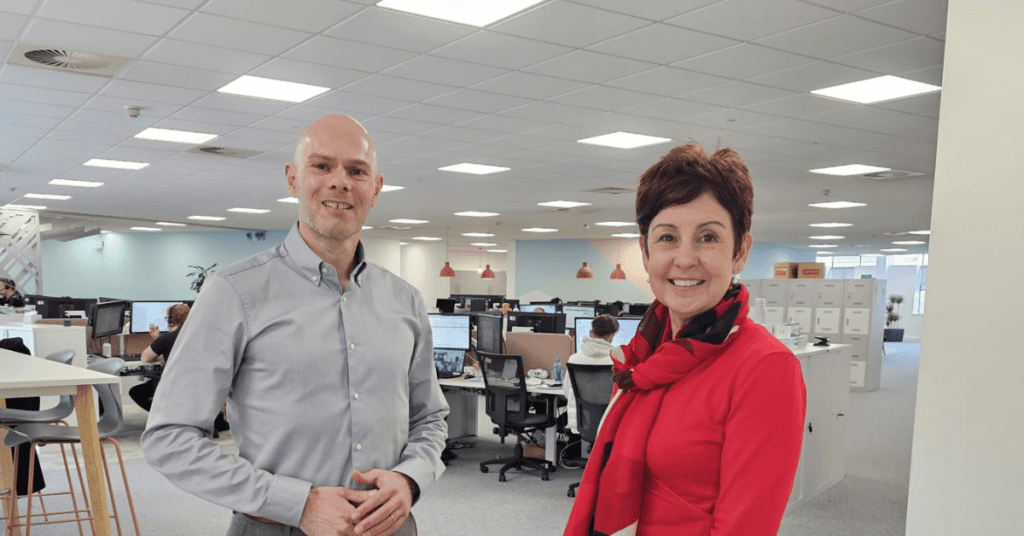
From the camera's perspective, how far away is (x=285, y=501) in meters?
1.48

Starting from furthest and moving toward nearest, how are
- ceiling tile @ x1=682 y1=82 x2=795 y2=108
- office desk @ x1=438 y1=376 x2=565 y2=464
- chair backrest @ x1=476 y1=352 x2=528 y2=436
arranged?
office desk @ x1=438 y1=376 x2=565 y2=464 < chair backrest @ x1=476 y1=352 x2=528 y2=436 < ceiling tile @ x1=682 y1=82 x2=795 y2=108

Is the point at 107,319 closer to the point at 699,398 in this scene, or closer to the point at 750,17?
the point at 750,17

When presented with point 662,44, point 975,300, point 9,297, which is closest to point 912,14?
point 662,44

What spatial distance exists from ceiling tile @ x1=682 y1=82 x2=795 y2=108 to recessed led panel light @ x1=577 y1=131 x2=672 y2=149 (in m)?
1.31

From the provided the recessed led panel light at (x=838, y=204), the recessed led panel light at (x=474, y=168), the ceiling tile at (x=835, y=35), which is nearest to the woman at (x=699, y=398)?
the ceiling tile at (x=835, y=35)

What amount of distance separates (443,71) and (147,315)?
4970 mm

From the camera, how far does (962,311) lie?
2367 millimetres

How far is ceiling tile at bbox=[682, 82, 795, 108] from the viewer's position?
17.4 ft

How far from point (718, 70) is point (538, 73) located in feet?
3.76

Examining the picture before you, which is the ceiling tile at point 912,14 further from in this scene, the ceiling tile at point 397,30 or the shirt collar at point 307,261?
the shirt collar at point 307,261

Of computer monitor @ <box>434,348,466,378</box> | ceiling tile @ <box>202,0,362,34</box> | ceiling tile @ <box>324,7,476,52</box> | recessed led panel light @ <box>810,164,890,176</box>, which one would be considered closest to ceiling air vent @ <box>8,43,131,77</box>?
ceiling tile @ <box>202,0,362,34</box>

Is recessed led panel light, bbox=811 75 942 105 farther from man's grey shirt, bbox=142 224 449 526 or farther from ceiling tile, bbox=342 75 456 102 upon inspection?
man's grey shirt, bbox=142 224 449 526

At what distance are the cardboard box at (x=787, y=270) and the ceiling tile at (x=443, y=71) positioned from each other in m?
8.43

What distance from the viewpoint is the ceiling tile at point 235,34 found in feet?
13.8
